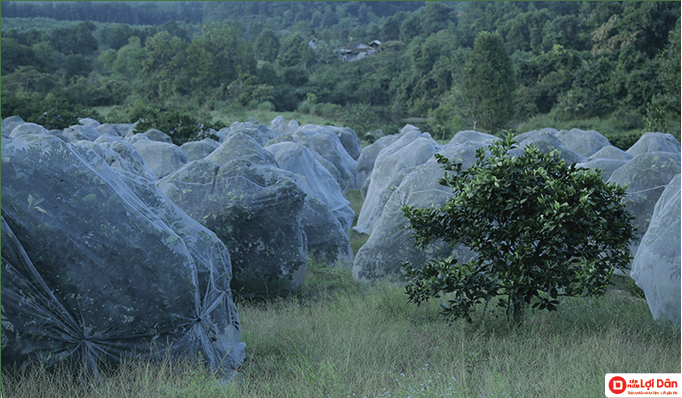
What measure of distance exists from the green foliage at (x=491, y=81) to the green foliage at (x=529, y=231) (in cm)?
2561

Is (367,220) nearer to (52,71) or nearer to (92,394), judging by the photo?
(92,394)

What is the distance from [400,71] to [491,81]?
27912 mm

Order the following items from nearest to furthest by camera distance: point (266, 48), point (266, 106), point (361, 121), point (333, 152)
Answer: point (333, 152) < point (361, 121) < point (266, 106) < point (266, 48)

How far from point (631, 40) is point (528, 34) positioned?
49.5 feet

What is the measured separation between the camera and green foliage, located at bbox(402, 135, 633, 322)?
4043mm

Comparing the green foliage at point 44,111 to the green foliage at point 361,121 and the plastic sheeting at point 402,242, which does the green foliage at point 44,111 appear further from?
the plastic sheeting at point 402,242

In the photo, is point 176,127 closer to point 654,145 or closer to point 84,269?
point 654,145

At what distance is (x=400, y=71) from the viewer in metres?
55.6

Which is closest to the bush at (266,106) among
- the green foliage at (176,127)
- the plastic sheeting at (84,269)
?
the green foliage at (176,127)

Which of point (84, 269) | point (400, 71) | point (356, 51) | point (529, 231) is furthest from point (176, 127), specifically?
point (356, 51)

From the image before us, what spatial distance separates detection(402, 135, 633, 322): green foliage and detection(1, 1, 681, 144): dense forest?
17075 millimetres

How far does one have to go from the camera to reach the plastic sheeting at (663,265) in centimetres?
419

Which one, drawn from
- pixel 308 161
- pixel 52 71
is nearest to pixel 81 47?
pixel 52 71

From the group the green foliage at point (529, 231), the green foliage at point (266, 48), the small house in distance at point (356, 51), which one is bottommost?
the green foliage at point (529, 231)
